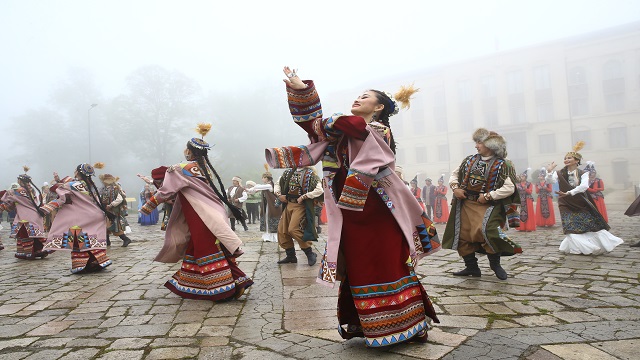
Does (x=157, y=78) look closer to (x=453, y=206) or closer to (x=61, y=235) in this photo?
(x=61, y=235)

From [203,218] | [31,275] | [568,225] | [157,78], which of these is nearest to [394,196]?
[203,218]

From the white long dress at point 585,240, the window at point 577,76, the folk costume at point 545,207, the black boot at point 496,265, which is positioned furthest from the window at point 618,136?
the black boot at point 496,265

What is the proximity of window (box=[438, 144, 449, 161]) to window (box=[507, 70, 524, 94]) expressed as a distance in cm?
768

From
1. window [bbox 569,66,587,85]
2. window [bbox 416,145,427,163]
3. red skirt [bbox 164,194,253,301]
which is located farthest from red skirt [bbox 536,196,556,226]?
window [bbox 416,145,427,163]

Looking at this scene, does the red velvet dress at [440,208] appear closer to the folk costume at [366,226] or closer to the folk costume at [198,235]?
the folk costume at [198,235]

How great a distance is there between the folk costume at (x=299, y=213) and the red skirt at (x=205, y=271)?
209cm

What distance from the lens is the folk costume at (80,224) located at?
22.5ft

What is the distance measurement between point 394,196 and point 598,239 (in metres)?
5.79

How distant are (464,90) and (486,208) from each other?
4163 centimetres

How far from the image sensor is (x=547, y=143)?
3997cm

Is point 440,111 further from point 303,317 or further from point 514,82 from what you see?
point 303,317

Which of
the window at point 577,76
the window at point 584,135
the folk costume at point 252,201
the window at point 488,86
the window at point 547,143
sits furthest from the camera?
the window at point 488,86

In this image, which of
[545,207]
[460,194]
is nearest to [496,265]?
[460,194]

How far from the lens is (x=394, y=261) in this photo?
2.96m
